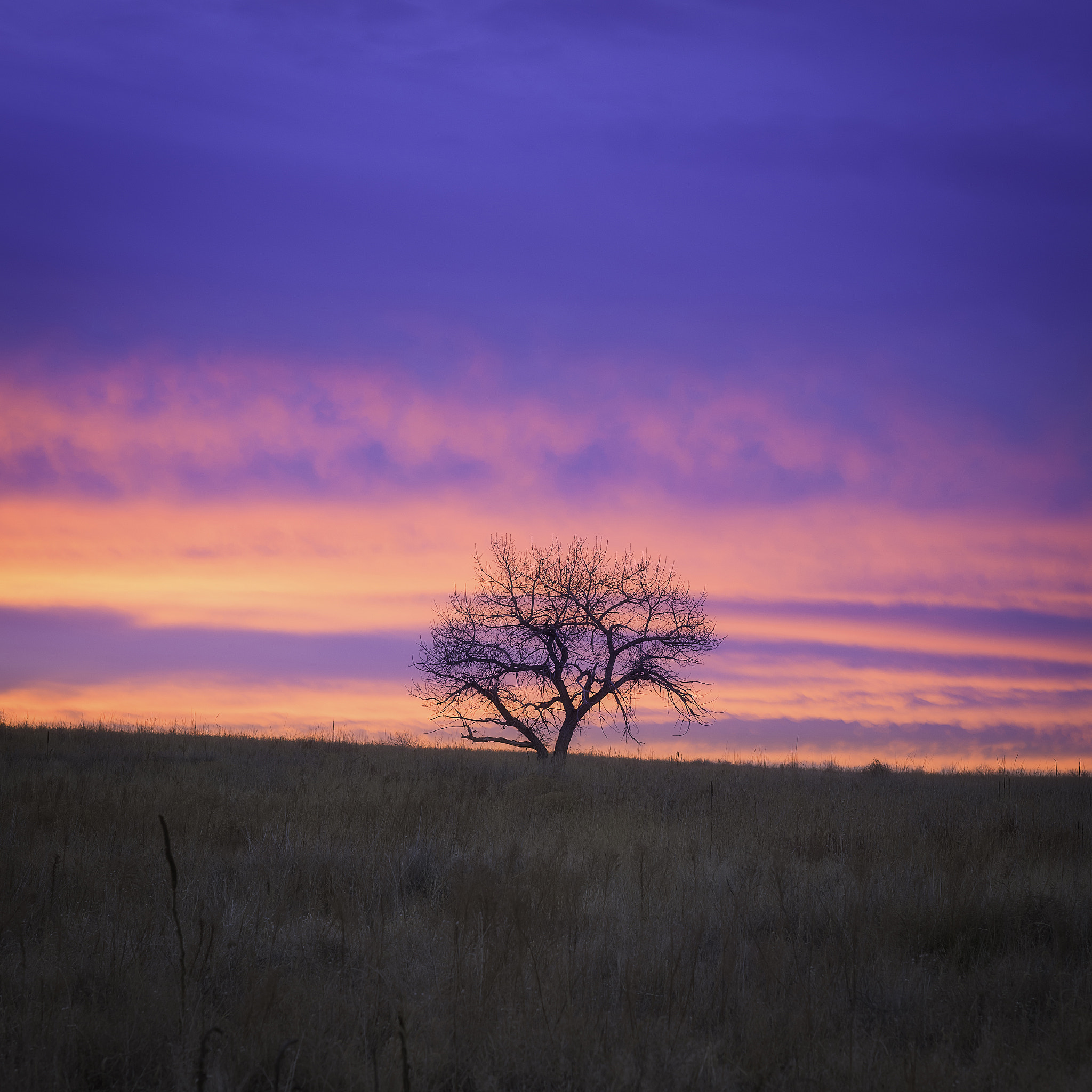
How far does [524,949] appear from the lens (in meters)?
4.94

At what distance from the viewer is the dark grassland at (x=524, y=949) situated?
11.8 feet

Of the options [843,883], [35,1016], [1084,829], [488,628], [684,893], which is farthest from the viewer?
[488,628]

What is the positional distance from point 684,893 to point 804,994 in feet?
6.70

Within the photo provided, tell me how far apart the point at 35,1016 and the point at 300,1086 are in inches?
57.8

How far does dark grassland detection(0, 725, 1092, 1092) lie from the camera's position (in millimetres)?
3609

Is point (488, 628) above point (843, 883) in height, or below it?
above

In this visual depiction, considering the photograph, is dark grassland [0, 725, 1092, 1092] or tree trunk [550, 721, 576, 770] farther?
tree trunk [550, 721, 576, 770]

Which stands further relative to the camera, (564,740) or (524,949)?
(564,740)

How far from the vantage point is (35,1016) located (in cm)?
384

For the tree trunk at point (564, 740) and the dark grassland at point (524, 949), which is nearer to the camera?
the dark grassland at point (524, 949)

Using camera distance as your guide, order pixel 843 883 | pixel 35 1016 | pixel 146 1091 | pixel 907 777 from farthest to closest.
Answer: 1. pixel 907 777
2. pixel 843 883
3. pixel 35 1016
4. pixel 146 1091

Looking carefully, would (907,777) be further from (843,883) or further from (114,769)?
Result: (114,769)

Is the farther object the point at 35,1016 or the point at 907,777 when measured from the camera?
the point at 907,777

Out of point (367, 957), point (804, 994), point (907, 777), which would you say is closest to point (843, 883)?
point (804, 994)
